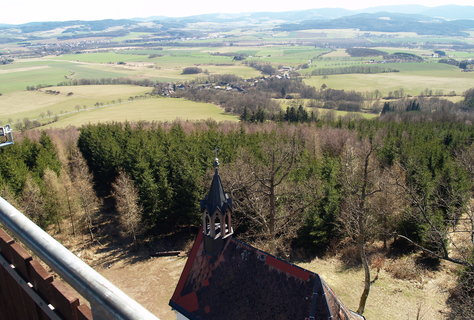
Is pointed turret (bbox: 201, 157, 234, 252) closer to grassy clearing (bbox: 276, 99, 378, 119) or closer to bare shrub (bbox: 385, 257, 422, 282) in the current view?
bare shrub (bbox: 385, 257, 422, 282)

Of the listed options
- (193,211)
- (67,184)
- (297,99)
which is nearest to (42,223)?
(67,184)

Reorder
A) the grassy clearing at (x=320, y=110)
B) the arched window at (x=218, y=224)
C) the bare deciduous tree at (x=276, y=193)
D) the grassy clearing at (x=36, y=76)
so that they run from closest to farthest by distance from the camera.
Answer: the arched window at (x=218, y=224)
the bare deciduous tree at (x=276, y=193)
the grassy clearing at (x=320, y=110)
the grassy clearing at (x=36, y=76)

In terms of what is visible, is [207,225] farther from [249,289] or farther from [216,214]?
[249,289]

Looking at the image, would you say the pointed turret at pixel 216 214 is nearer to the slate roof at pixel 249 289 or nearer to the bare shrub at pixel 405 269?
the slate roof at pixel 249 289

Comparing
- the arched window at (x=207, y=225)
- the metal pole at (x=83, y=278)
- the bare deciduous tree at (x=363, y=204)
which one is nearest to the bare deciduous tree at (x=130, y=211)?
the arched window at (x=207, y=225)

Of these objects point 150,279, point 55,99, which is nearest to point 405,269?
point 150,279

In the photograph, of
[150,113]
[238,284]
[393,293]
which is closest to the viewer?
[238,284]

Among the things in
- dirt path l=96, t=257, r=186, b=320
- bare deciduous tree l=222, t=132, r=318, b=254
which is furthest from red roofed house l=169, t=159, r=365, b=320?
bare deciduous tree l=222, t=132, r=318, b=254
